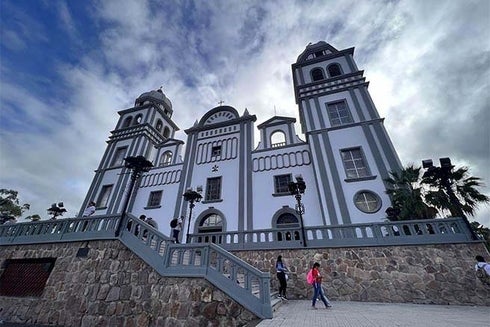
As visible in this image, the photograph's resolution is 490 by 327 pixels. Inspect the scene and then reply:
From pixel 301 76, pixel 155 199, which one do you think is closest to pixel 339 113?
pixel 301 76

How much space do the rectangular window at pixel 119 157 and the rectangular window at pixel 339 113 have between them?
19.7 meters

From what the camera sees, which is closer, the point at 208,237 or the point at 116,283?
the point at 116,283

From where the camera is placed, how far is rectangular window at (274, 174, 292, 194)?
13.9 m

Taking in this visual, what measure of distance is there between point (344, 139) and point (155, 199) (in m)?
15.4

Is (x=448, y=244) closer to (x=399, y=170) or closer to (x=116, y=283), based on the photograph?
(x=399, y=170)

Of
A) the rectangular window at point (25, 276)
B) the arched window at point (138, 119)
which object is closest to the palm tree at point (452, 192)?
the rectangular window at point (25, 276)

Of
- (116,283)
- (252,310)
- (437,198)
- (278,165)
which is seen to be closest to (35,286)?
(116,283)

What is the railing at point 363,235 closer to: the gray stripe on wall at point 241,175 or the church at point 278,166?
the gray stripe on wall at point 241,175

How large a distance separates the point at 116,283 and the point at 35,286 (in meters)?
4.00

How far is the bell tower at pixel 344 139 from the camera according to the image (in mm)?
11799

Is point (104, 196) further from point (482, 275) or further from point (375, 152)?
point (482, 275)

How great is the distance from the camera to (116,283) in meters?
6.54

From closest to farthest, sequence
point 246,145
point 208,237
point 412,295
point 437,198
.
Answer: point 412,295 < point 437,198 < point 208,237 < point 246,145

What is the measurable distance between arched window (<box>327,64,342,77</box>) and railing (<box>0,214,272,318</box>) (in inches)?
708
